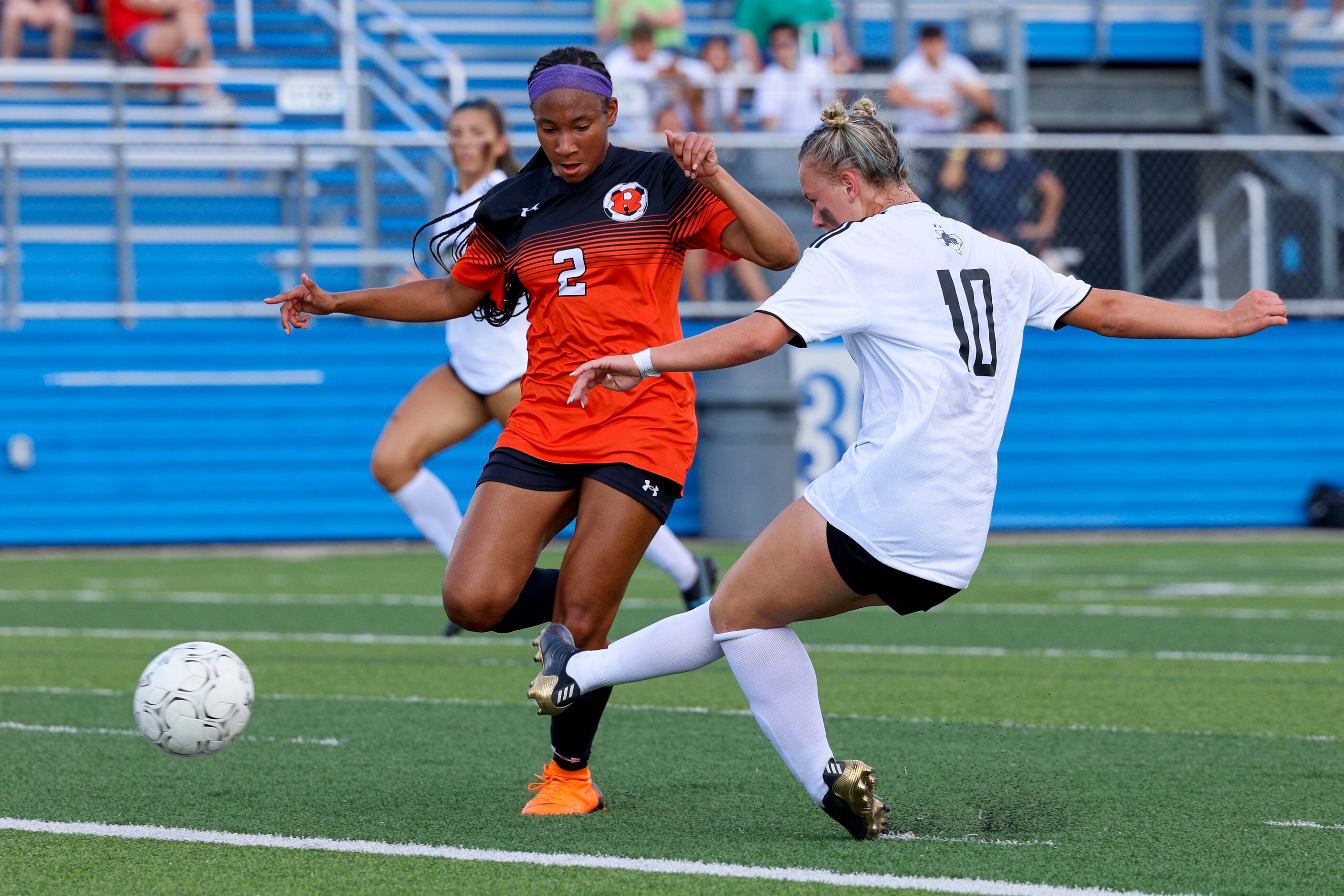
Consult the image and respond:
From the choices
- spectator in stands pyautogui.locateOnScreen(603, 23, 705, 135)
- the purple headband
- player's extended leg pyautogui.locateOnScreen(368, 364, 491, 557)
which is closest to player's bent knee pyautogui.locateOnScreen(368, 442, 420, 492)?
player's extended leg pyautogui.locateOnScreen(368, 364, 491, 557)

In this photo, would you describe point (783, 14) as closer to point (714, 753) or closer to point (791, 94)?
point (791, 94)

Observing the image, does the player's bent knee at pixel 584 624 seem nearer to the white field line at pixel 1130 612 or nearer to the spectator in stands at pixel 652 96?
the white field line at pixel 1130 612

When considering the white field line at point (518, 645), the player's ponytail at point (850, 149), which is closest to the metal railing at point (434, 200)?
the white field line at point (518, 645)

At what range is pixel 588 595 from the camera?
5023 mm

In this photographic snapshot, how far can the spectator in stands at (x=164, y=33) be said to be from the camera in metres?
16.5

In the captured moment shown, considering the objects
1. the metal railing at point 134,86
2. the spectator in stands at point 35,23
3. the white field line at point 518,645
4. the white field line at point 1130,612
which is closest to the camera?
the white field line at point 518,645

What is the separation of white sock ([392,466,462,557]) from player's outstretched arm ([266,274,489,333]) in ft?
10.8

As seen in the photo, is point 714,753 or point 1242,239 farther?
point 1242,239

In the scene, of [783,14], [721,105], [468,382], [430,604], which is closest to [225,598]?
[430,604]

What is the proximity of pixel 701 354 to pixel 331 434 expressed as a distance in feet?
37.1

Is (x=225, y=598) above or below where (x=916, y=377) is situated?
below

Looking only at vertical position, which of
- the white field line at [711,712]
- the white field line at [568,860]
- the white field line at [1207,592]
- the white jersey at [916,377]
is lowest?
the white field line at [1207,592]

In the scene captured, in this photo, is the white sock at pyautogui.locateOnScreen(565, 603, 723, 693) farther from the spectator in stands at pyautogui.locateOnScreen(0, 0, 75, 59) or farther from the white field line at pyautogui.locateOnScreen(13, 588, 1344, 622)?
the spectator in stands at pyautogui.locateOnScreen(0, 0, 75, 59)

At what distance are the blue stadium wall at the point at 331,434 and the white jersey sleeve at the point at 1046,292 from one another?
10.5 meters
